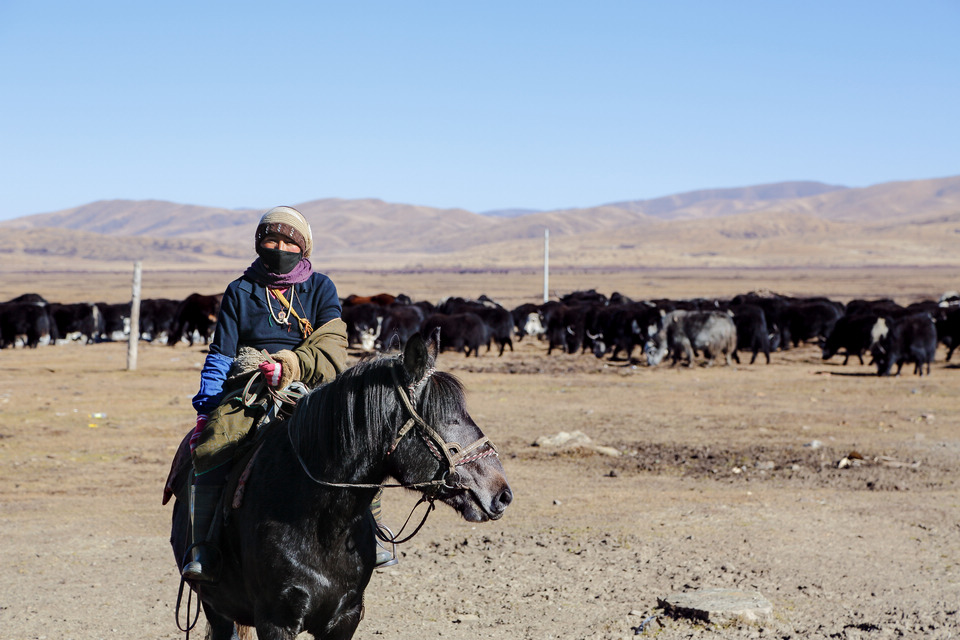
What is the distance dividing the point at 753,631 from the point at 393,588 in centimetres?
232

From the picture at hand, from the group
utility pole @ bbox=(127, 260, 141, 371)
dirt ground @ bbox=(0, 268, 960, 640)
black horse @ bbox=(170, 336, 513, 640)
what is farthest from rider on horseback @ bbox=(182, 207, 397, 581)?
utility pole @ bbox=(127, 260, 141, 371)

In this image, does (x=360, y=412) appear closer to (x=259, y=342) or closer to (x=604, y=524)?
(x=259, y=342)

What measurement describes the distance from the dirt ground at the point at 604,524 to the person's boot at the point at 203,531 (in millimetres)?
2006

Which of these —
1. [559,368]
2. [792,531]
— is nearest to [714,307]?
[559,368]

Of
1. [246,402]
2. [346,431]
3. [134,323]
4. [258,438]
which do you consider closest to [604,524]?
[258,438]

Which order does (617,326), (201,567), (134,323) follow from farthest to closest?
(617,326), (134,323), (201,567)

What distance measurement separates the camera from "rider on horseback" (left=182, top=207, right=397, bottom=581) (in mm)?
3791

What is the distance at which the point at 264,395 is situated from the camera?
3838 millimetres

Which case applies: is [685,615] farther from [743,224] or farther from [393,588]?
[743,224]

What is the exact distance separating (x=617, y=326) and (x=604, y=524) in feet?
53.5

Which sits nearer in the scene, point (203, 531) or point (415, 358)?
point (415, 358)

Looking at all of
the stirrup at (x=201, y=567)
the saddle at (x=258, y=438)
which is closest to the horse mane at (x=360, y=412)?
the saddle at (x=258, y=438)

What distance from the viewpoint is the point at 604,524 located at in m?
8.02

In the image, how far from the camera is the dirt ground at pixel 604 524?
579 centimetres
